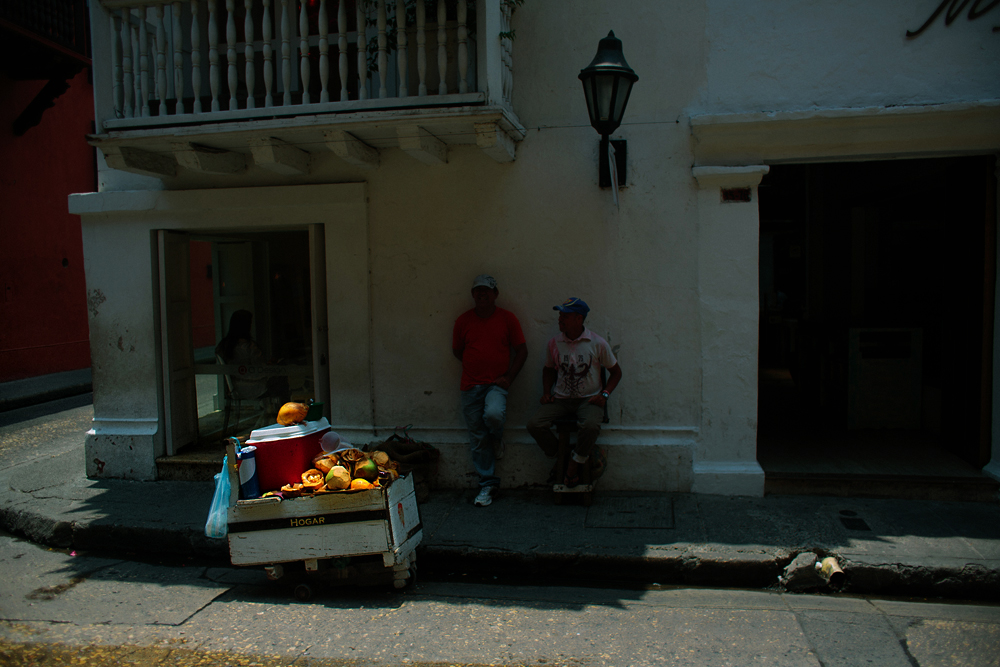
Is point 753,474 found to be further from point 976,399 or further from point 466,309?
point 466,309

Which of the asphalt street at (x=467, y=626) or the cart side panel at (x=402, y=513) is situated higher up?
the cart side panel at (x=402, y=513)

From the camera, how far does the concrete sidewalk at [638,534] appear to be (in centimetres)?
429

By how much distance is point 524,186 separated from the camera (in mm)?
5707

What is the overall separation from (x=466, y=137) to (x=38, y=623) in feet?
14.4

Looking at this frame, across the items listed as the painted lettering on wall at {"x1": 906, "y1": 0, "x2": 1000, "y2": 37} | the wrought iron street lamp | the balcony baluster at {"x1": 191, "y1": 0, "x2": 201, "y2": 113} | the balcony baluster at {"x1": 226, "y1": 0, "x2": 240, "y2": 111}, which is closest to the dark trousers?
the wrought iron street lamp

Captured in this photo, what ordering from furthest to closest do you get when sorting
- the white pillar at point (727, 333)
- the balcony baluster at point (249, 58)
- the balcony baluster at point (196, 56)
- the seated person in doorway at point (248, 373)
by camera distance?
1. the seated person in doorway at point (248, 373)
2. the white pillar at point (727, 333)
3. the balcony baluster at point (196, 56)
4. the balcony baluster at point (249, 58)

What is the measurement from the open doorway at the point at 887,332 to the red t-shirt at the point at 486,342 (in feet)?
8.02

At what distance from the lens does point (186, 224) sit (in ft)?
20.8

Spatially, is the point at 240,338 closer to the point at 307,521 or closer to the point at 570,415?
the point at 307,521

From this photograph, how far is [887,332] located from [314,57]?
6.37 m

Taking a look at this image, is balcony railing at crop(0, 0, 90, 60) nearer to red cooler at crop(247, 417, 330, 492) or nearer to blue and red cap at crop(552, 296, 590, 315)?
red cooler at crop(247, 417, 330, 492)

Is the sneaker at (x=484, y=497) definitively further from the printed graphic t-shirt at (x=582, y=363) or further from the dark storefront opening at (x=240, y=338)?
the dark storefront opening at (x=240, y=338)

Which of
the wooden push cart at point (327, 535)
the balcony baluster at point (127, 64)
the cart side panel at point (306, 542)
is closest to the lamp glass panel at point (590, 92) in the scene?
the wooden push cart at point (327, 535)

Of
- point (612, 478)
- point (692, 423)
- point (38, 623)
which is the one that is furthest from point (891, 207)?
point (38, 623)
